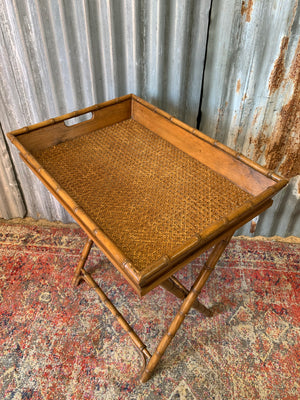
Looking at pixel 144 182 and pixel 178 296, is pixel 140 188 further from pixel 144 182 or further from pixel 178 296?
pixel 178 296

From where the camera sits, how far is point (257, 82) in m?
1.80

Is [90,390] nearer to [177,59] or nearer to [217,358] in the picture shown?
[217,358]

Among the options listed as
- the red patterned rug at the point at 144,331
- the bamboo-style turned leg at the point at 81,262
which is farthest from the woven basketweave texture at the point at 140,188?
the red patterned rug at the point at 144,331

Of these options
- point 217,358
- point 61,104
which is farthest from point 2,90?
point 217,358

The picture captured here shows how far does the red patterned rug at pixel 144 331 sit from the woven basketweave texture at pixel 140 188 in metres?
0.94

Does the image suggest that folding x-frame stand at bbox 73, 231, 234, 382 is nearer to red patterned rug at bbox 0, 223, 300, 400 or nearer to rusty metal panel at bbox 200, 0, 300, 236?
red patterned rug at bbox 0, 223, 300, 400

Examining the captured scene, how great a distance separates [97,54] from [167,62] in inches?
14.9

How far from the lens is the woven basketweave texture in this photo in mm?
1173

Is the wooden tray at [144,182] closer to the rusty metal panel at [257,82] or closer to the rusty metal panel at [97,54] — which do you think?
the rusty metal panel at [97,54]

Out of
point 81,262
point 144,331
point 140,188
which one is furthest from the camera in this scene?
point 81,262

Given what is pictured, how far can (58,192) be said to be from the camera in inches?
47.5

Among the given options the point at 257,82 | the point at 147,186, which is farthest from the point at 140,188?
the point at 257,82

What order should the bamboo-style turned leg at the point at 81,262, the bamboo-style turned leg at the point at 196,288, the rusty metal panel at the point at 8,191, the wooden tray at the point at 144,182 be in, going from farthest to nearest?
the rusty metal panel at the point at 8,191 < the bamboo-style turned leg at the point at 81,262 < the bamboo-style turned leg at the point at 196,288 < the wooden tray at the point at 144,182

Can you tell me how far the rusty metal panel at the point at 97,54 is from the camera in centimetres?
167
